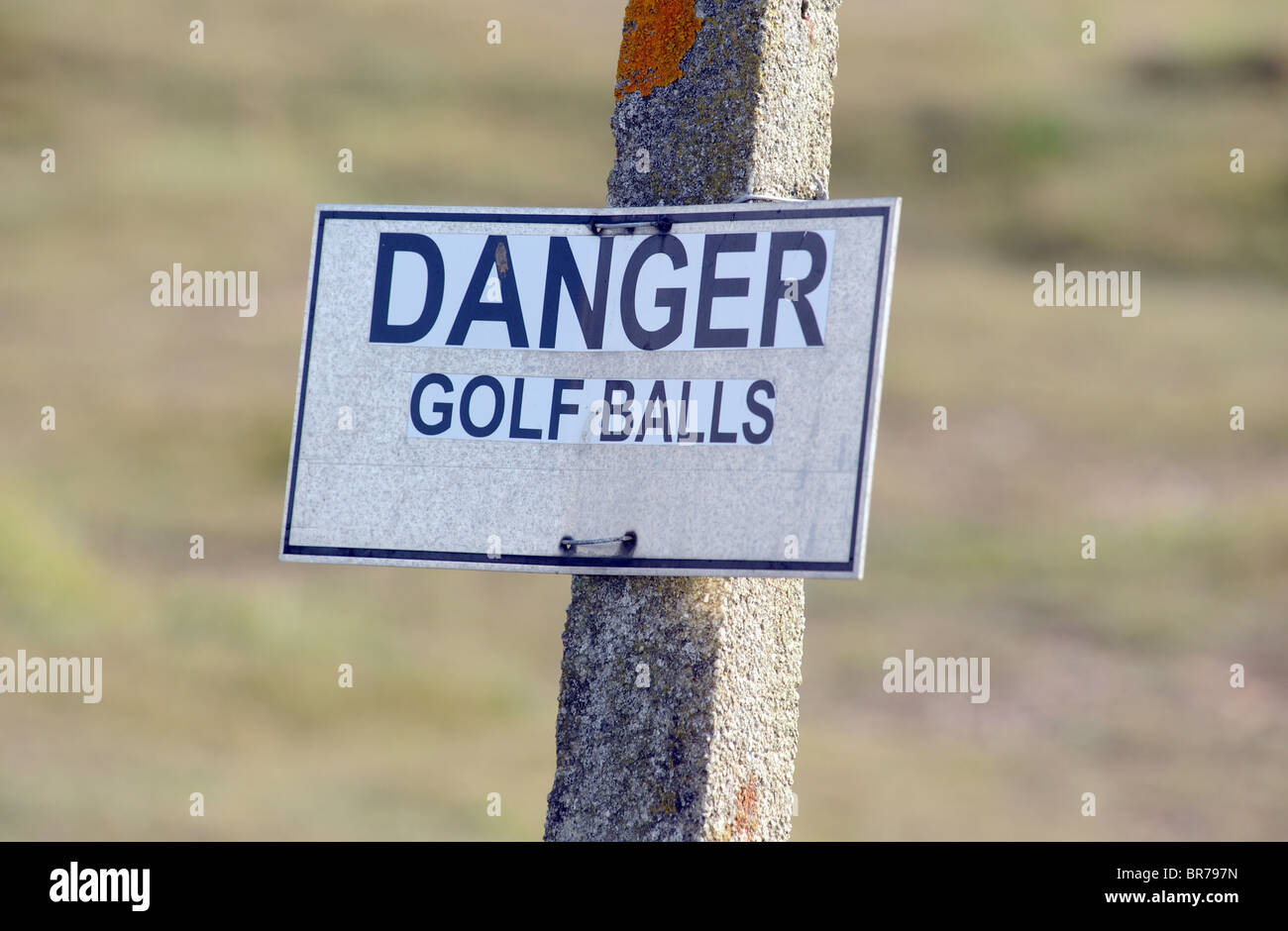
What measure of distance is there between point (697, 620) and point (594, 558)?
0.68 ft

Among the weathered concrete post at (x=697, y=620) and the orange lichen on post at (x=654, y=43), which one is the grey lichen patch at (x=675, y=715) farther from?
the orange lichen on post at (x=654, y=43)

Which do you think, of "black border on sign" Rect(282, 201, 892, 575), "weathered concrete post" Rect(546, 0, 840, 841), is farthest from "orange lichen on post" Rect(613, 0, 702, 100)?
"black border on sign" Rect(282, 201, 892, 575)

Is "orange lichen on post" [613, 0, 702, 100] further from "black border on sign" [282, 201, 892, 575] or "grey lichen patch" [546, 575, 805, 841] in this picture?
"grey lichen patch" [546, 575, 805, 841]

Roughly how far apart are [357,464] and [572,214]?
59 cm

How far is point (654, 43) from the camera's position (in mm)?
2955

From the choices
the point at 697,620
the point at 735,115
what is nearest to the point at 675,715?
the point at 697,620

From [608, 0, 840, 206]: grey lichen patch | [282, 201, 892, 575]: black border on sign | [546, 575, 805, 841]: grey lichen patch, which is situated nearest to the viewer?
[282, 201, 892, 575]: black border on sign

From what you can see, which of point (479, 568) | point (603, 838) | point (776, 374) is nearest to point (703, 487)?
point (776, 374)

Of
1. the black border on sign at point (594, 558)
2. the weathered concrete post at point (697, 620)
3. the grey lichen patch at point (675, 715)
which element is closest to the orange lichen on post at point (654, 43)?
the weathered concrete post at point (697, 620)

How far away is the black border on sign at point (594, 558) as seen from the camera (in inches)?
102

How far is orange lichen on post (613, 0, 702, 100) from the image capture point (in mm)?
2910

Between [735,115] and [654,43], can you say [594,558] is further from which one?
[654,43]

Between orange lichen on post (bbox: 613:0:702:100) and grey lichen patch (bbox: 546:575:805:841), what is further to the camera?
orange lichen on post (bbox: 613:0:702:100)

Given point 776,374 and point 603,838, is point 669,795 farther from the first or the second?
point 776,374
